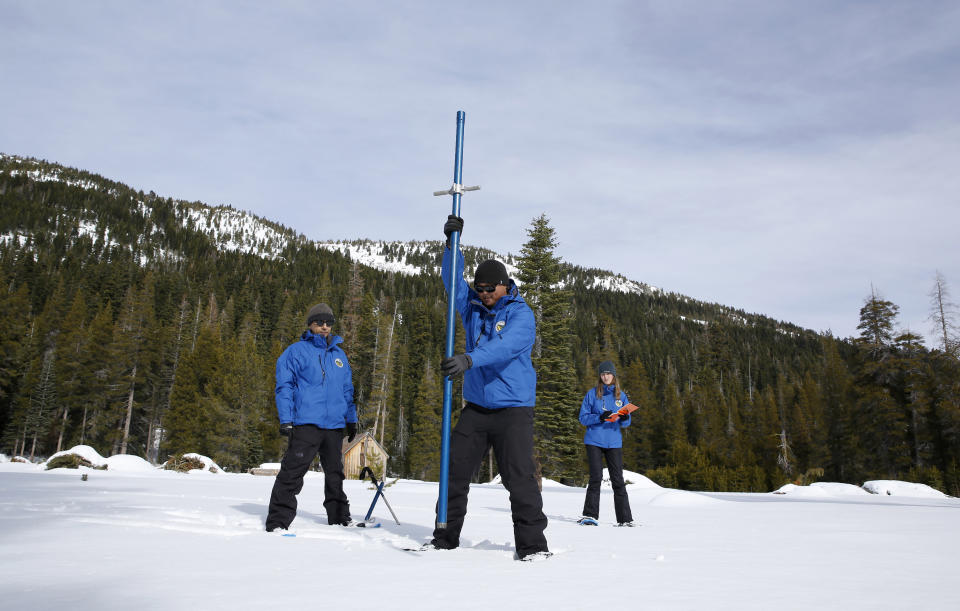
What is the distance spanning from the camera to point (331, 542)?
4395 mm

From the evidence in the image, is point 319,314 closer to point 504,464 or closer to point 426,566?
point 504,464

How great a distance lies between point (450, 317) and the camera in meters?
4.81

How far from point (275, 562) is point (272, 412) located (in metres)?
51.3

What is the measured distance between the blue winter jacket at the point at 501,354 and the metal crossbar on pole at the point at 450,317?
0.76ft

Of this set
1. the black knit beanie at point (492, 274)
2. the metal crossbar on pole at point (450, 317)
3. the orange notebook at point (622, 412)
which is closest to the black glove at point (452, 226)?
the metal crossbar on pole at point (450, 317)

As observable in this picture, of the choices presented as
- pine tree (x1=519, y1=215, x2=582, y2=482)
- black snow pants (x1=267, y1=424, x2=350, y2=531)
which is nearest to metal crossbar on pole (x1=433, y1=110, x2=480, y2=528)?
black snow pants (x1=267, y1=424, x2=350, y2=531)

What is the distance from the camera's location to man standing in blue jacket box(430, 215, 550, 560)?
3.86 meters

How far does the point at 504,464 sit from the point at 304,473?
2.10m

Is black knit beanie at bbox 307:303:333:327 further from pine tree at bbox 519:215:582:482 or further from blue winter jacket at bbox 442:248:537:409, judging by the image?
pine tree at bbox 519:215:582:482

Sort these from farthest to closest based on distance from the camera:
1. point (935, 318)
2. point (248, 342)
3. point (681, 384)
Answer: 1. point (681, 384)
2. point (248, 342)
3. point (935, 318)

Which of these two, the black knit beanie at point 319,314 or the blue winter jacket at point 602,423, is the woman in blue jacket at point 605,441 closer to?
the blue winter jacket at point 602,423

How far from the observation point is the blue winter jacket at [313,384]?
5379 millimetres

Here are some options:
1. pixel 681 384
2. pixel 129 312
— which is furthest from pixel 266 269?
pixel 681 384

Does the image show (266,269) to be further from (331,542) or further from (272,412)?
(331,542)
